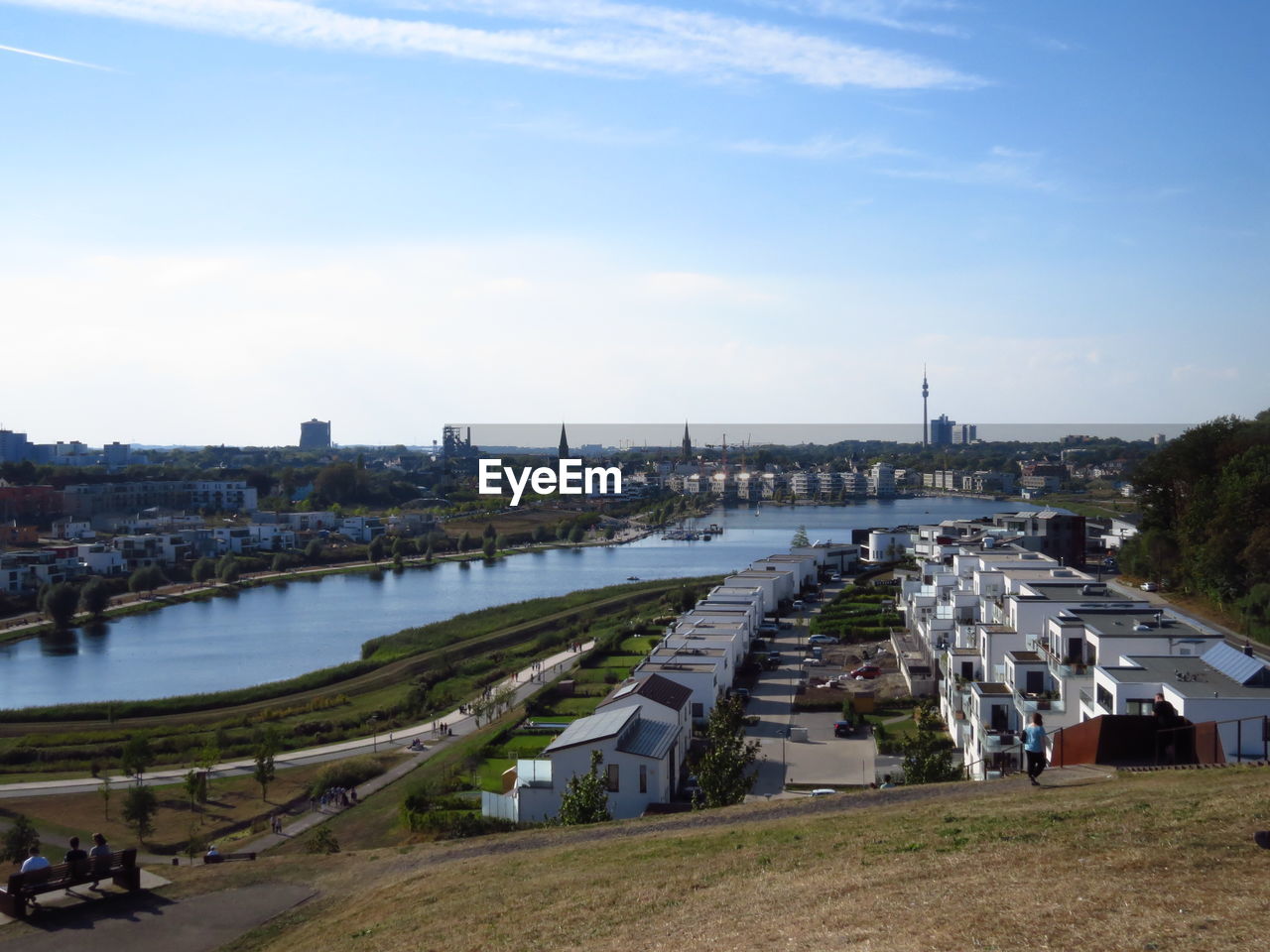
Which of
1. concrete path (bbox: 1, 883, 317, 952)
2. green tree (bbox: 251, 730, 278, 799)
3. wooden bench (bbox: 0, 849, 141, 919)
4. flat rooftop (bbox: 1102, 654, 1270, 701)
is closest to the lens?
concrete path (bbox: 1, 883, 317, 952)

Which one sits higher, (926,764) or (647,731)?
(926,764)

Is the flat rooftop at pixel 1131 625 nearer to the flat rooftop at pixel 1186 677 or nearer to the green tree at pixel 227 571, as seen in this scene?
the flat rooftop at pixel 1186 677

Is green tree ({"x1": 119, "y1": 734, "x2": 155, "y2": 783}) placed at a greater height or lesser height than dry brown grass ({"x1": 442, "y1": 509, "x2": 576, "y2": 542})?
lesser

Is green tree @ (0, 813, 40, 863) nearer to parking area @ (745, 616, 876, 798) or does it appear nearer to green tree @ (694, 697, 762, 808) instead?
green tree @ (694, 697, 762, 808)

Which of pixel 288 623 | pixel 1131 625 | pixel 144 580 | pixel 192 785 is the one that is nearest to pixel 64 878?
pixel 192 785

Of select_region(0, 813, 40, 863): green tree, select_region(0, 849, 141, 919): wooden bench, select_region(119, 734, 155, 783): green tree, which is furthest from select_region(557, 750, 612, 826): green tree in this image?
select_region(119, 734, 155, 783): green tree

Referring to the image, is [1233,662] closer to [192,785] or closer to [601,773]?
[601,773]
